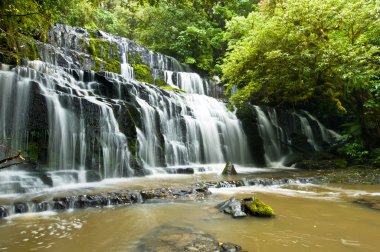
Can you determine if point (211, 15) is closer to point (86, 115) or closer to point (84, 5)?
point (84, 5)

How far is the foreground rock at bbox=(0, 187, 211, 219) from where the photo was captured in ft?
17.6

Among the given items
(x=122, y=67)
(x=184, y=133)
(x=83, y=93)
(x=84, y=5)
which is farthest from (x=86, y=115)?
(x=84, y=5)

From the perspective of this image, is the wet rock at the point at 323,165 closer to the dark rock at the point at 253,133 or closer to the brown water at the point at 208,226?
the dark rock at the point at 253,133

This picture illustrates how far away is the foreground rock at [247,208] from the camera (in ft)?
16.3

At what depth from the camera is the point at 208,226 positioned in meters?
4.39

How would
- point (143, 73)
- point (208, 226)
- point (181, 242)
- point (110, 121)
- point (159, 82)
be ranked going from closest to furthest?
point (181, 242)
point (208, 226)
point (110, 121)
point (143, 73)
point (159, 82)

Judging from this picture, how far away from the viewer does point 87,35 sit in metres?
17.3

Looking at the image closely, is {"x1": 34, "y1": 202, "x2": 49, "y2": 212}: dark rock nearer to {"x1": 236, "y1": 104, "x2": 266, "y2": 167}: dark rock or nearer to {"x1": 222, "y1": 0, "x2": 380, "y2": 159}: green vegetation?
{"x1": 222, "y1": 0, "x2": 380, "y2": 159}: green vegetation

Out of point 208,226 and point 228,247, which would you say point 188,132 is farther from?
point 228,247

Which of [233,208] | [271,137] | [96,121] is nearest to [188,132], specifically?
[96,121]

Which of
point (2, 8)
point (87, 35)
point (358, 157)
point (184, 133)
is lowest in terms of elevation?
point (358, 157)

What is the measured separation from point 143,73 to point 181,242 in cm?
1525

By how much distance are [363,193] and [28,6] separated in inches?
331

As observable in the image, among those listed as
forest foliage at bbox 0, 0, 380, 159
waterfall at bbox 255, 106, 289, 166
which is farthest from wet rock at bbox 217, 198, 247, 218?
waterfall at bbox 255, 106, 289, 166
